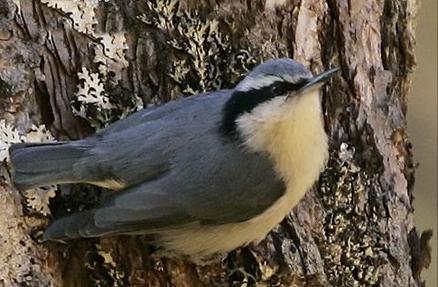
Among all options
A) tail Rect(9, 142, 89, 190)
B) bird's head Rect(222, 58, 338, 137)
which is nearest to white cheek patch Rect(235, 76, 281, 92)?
bird's head Rect(222, 58, 338, 137)

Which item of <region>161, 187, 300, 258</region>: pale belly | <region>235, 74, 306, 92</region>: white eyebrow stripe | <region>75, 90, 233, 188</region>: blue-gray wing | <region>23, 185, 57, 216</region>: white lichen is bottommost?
<region>161, 187, 300, 258</region>: pale belly

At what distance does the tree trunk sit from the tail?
0.15 ft

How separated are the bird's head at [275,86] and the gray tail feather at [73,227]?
0.92 ft

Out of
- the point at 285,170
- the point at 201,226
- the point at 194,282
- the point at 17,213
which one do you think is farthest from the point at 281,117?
the point at 17,213

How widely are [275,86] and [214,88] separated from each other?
22 cm

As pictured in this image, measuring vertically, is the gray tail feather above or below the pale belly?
above

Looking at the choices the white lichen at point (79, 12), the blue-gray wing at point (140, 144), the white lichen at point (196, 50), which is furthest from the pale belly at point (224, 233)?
the white lichen at point (79, 12)

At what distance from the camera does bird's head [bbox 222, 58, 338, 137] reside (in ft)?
4.93

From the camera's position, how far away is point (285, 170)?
154 centimetres

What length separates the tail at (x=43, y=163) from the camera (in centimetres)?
151

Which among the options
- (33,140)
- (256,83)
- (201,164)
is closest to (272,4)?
(256,83)

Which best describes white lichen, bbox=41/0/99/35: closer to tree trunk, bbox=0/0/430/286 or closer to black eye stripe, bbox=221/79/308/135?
tree trunk, bbox=0/0/430/286

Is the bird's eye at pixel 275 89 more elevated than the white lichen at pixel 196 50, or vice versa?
the white lichen at pixel 196 50

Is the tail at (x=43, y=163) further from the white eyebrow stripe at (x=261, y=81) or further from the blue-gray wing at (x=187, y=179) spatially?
the white eyebrow stripe at (x=261, y=81)
